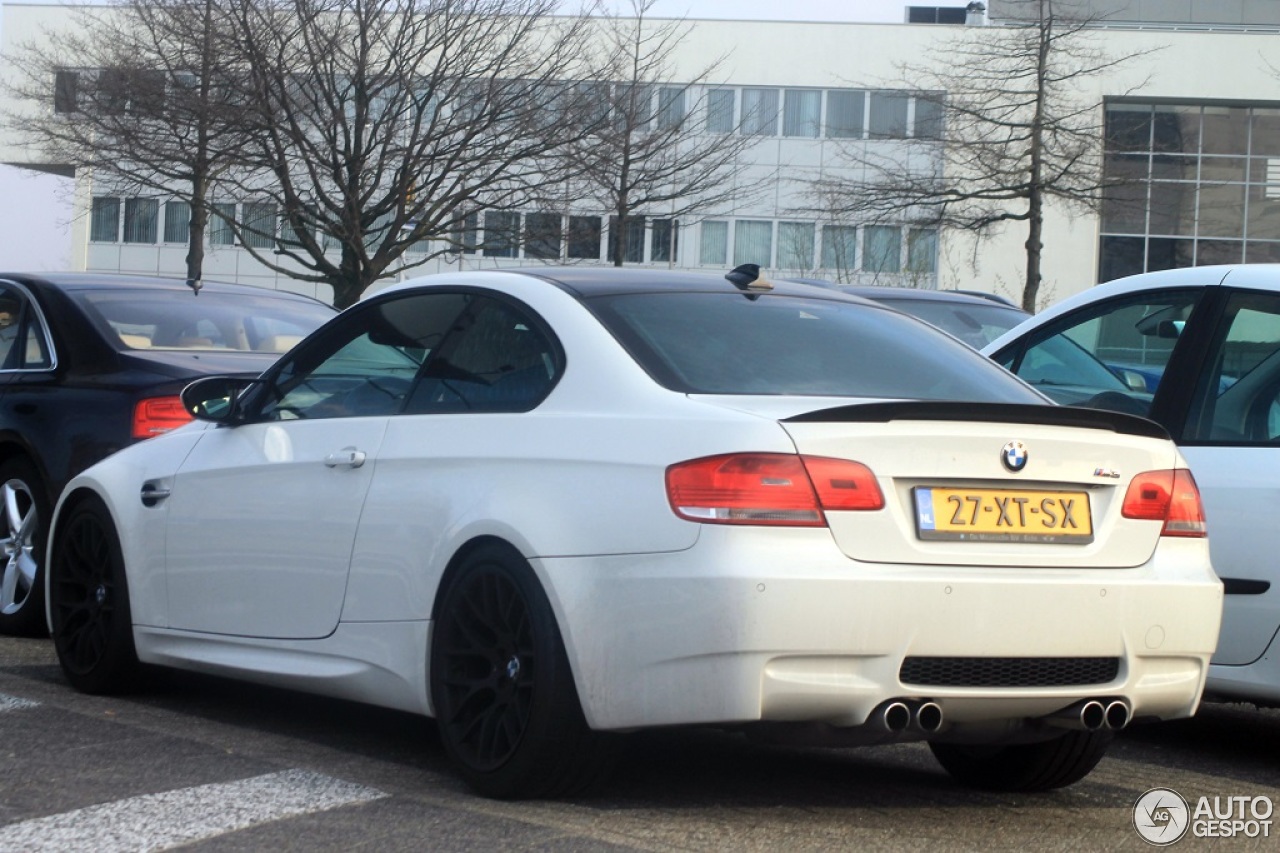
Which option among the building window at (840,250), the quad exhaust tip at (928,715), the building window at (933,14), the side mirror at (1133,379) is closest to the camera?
the quad exhaust tip at (928,715)

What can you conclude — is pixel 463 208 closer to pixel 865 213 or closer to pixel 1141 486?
pixel 865 213

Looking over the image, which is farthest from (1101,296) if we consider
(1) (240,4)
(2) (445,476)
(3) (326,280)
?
(3) (326,280)

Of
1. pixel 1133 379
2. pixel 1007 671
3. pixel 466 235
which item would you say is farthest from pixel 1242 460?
pixel 466 235

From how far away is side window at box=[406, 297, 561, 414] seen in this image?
5.09 meters

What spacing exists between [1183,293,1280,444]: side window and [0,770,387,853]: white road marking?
2.98 meters

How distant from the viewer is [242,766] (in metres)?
5.31

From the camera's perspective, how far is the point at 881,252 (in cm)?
3872

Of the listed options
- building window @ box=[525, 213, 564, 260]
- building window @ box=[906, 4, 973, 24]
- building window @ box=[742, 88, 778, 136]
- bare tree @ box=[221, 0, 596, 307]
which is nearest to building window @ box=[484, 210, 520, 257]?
building window @ box=[525, 213, 564, 260]

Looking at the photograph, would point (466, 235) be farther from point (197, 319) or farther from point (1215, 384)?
point (1215, 384)

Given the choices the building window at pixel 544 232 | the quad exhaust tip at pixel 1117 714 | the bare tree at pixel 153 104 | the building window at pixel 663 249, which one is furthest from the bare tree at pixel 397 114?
the quad exhaust tip at pixel 1117 714

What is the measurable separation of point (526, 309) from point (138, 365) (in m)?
3.15

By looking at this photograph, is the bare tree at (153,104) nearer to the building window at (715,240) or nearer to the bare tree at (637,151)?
the bare tree at (637,151)

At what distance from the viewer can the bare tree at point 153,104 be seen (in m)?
27.2
